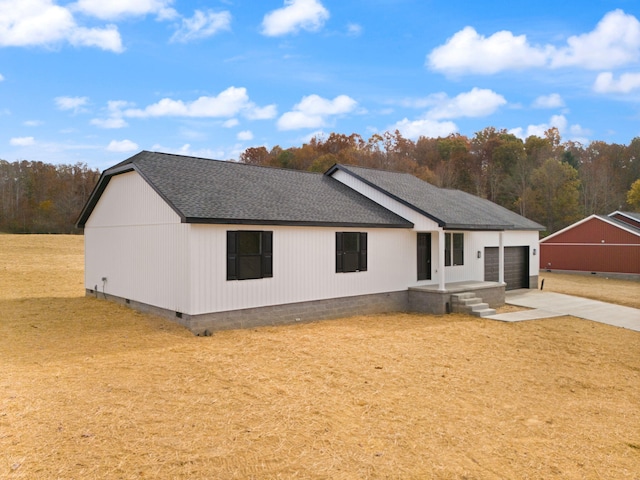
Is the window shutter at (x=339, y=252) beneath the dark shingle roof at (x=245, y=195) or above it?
beneath

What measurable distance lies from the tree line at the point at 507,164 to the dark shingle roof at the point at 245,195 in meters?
27.8

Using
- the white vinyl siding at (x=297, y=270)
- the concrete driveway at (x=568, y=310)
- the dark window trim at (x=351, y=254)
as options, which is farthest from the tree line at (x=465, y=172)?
the dark window trim at (x=351, y=254)

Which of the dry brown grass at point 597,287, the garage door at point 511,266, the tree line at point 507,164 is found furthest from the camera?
the tree line at point 507,164

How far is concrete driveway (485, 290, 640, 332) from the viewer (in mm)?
13523

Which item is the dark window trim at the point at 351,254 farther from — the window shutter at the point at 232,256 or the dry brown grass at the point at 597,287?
the dry brown grass at the point at 597,287

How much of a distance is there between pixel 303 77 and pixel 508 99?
1103cm

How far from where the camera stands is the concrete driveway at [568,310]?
13.5 metres

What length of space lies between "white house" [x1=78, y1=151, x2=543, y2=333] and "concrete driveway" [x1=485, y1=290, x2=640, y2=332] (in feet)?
A: 4.90

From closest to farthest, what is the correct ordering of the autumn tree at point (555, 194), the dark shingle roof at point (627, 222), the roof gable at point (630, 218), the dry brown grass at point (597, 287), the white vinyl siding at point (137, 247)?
the white vinyl siding at point (137, 247) < the dry brown grass at point (597, 287) < the dark shingle roof at point (627, 222) < the roof gable at point (630, 218) < the autumn tree at point (555, 194)

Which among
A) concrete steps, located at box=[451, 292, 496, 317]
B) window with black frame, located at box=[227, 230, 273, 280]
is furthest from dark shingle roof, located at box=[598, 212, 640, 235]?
window with black frame, located at box=[227, 230, 273, 280]

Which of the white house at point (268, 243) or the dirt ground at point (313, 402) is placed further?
the white house at point (268, 243)

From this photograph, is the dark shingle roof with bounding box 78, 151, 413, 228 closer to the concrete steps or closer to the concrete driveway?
the concrete steps

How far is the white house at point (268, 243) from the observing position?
10.8 metres

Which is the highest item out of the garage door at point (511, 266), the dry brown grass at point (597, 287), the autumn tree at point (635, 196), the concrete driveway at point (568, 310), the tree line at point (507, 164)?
the tree line at point (507, 164)
